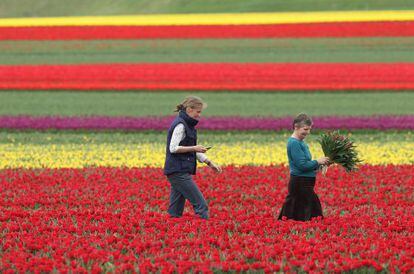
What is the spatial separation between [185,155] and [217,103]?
697 inches

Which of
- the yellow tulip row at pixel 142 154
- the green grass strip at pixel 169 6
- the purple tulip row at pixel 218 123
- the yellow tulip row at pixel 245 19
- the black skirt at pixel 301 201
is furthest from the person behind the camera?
the green grass strip at pixel 169 6

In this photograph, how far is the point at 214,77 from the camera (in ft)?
107

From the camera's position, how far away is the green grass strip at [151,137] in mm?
21641

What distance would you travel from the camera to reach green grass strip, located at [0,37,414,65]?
38.3 m

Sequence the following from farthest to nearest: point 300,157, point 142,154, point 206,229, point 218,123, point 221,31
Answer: point 221,31 → point 218,123 → point 142,154 → point 300,157 → point 206,229

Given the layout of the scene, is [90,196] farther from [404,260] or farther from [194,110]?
[404,260]

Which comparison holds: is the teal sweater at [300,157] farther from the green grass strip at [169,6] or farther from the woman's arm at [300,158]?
the green grass strip at [169,6]

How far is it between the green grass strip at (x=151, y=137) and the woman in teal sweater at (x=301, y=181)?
10.5 metres

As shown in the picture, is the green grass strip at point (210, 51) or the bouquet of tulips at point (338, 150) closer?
the bouquet of tulips at point (338, 150)

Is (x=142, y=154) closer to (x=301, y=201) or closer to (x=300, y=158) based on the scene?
(x=301, y=201)

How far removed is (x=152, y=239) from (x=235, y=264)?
1458 millimetres

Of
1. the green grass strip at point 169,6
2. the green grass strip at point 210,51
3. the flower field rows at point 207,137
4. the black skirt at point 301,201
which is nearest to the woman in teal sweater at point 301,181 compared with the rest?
the black skirt at point 301,201

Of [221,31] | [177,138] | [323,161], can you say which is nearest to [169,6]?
[221,31]

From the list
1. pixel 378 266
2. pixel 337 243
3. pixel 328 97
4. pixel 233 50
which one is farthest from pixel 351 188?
pixel 233 50
